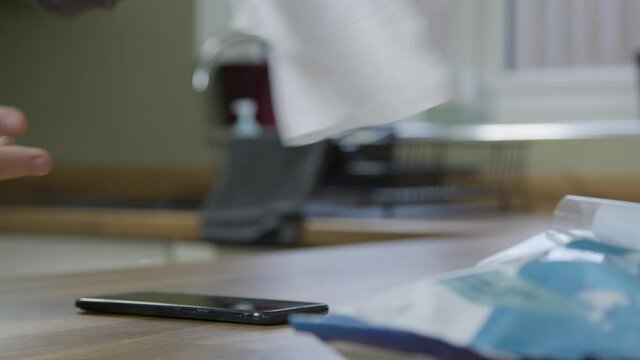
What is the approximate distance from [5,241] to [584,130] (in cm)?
112

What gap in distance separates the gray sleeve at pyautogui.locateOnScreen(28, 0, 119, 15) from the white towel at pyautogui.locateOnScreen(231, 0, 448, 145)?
0.28ft

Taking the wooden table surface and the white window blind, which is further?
the white window blind

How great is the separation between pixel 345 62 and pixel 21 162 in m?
0.15

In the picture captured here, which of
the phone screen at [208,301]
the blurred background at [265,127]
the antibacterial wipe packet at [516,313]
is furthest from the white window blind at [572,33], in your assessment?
the antibacterial wipe packet at [516,313]

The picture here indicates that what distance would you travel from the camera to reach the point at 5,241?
5.80 feet

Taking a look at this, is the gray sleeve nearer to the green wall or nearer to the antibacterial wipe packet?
the antibacterial wipe packet

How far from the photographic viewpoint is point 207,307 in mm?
550

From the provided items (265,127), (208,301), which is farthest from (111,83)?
(208,301)

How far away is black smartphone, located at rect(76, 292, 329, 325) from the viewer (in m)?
0.53

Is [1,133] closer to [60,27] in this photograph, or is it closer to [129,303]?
[129,303]

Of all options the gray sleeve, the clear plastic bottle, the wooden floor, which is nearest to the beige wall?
the clear plastic bottle

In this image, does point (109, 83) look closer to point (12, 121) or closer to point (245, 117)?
point (245, 117)

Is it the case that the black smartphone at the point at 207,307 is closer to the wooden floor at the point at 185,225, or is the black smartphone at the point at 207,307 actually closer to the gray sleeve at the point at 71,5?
the gray sleeve at the point at 71,5

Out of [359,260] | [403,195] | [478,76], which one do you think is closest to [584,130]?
[478,76]
